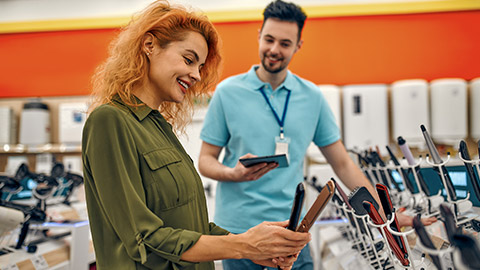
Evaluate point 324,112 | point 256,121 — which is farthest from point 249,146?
point 324,112

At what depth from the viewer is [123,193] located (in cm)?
84

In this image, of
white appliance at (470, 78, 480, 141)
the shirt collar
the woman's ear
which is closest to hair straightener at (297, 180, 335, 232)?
the shirt collar

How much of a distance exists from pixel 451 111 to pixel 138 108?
11.8 feet

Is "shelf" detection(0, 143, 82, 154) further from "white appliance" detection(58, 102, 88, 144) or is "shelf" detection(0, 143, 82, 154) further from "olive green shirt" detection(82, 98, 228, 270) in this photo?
"olive green shirt" detection(82, 98, 228, 270)

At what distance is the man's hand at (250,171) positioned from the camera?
4.54 ft

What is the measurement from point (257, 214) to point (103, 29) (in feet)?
13.0

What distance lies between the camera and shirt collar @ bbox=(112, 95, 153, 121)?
99 centimetres

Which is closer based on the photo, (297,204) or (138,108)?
(297,204)

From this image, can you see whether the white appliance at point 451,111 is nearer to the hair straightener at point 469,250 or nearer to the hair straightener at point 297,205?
the hair straightener at point 297,205

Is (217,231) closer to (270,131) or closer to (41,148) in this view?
(270,131)

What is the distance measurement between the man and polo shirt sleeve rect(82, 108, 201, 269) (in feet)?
2.27

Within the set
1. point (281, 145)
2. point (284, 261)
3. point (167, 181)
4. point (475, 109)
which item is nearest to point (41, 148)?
point (281, 145)

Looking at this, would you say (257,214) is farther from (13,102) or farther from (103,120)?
(13,102)

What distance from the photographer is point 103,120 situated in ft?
2.81
